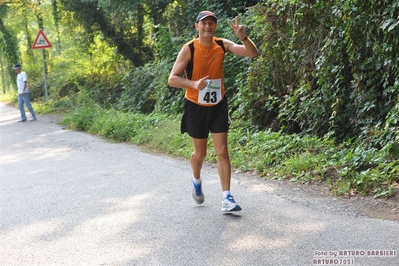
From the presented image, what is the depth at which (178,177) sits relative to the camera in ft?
28.0

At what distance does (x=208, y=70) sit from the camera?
20.3ft

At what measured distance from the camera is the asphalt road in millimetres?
4844

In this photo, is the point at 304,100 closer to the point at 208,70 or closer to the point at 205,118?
the point at 205,118

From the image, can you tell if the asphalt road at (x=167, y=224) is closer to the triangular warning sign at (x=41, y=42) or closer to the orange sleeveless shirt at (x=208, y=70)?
the orange sleeveless shirt at (x=208, y=70)

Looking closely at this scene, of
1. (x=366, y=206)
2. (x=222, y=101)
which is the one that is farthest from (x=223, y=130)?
(x=366, y=206)

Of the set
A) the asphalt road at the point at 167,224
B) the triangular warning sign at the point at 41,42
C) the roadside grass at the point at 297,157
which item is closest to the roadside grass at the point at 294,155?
the roadside grass at the point at 297,157

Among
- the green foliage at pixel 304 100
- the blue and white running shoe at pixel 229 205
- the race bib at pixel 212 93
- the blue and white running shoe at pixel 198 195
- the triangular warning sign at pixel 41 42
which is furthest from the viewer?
the triangular warning sign at pixel 41 42

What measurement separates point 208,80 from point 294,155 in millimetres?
2892

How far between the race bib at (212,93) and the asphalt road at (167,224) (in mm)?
1229

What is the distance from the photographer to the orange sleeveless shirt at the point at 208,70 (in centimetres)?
614

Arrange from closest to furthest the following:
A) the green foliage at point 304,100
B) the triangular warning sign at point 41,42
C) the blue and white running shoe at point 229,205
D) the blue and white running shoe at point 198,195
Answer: the blue and white running shoe at point 229,205 < the blue and white running shoe at point 198,195 < the green foliage at point 304,100 < the triangular warning sign at point 41,42

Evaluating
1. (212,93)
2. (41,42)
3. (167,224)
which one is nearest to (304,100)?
(212,93)

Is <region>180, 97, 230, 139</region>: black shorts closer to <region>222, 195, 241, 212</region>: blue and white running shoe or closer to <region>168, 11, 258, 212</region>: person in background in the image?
<region>168, 11, 258, 212</region>: person in background

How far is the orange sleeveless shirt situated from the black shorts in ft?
0.26
